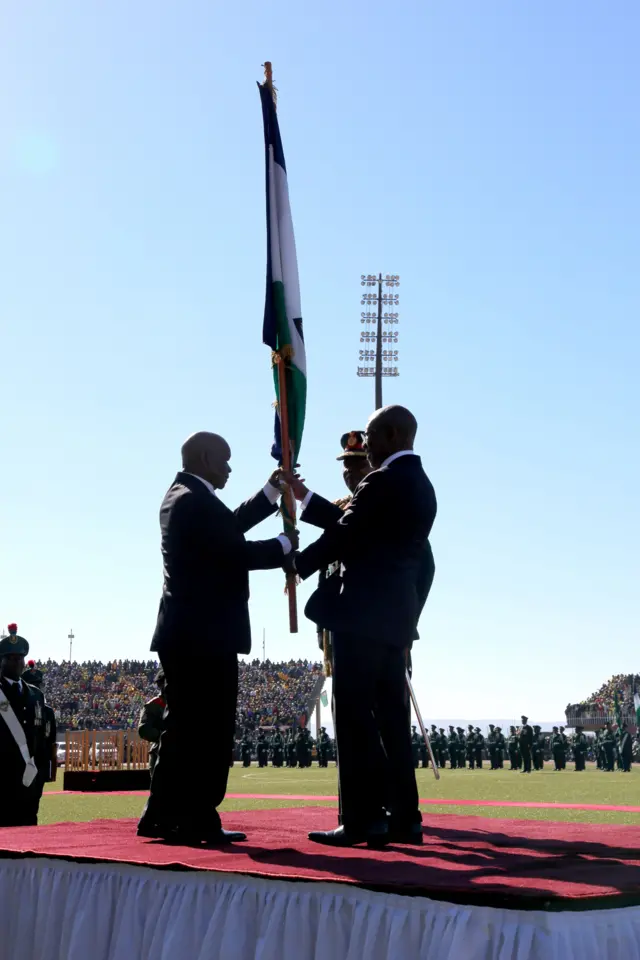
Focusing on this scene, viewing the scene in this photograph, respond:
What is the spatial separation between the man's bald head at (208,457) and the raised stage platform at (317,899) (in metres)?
1.86

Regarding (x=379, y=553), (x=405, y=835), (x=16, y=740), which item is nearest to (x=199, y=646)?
(x=379, y=553)

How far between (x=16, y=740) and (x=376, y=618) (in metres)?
4.82

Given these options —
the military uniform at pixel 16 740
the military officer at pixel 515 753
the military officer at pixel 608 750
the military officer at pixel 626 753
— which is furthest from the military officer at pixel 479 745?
the military uniform at pixel 16 740

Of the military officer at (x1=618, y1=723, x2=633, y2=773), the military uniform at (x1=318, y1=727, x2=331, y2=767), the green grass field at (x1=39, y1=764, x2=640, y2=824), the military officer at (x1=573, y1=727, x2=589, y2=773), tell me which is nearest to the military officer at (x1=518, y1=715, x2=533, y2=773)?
the military officer at (x1=573, y1=727, x2=589, y2=773)

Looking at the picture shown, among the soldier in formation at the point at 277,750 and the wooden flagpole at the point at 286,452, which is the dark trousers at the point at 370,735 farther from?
the soldier in formation at the point at 277,750

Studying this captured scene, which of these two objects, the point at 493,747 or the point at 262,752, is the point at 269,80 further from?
the point at 262,752

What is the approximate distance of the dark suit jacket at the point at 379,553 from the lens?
16.2ft

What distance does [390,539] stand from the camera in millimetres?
5023

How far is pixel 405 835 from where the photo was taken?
512cm

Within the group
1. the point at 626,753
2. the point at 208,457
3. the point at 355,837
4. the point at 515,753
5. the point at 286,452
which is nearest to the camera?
the point at 355,837

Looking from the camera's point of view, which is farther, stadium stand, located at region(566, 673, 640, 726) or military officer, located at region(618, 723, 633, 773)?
stadium stand, located at region(566, 673, 640, 726)

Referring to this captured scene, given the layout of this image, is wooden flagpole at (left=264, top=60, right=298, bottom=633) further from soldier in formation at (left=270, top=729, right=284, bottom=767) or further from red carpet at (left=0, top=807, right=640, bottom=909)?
soldier in formation at (left=270, top=729, right=284, bottom=767)

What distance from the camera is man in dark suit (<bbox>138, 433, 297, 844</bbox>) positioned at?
16.9 ft

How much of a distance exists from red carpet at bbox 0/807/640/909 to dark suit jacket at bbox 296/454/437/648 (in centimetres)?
105
